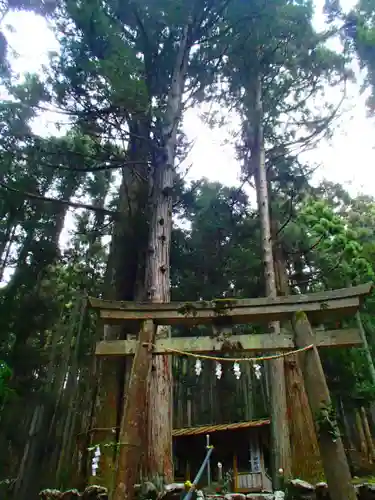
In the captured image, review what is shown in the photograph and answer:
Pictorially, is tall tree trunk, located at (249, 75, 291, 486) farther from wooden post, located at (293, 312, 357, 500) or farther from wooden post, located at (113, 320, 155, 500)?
wooden post, located at (113, 320, 155, 500)

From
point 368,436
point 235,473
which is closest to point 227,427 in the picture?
point 235,473

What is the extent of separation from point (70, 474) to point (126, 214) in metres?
4.33

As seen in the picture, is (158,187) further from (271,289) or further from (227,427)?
(227,427)

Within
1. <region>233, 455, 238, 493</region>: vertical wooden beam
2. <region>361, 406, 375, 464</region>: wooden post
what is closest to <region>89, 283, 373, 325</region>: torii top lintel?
<region>233, 455, 238, 493</region>: vertical wooden beam

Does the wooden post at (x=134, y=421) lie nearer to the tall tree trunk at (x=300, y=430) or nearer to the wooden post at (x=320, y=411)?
the wooden post at (x=320, y=411)

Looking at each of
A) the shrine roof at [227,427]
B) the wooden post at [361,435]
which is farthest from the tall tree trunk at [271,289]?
the wooden post at [361,435]

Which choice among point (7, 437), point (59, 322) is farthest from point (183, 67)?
point (7, 437)

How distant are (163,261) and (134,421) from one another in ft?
9.25

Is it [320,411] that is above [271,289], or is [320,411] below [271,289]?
below

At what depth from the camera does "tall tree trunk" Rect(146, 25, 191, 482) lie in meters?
4.05

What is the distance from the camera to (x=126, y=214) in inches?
281

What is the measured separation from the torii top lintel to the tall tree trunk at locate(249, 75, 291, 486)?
0.28 metres

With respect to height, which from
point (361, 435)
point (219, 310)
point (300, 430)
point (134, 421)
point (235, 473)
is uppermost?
point (219, 310)

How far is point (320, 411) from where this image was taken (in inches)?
116
